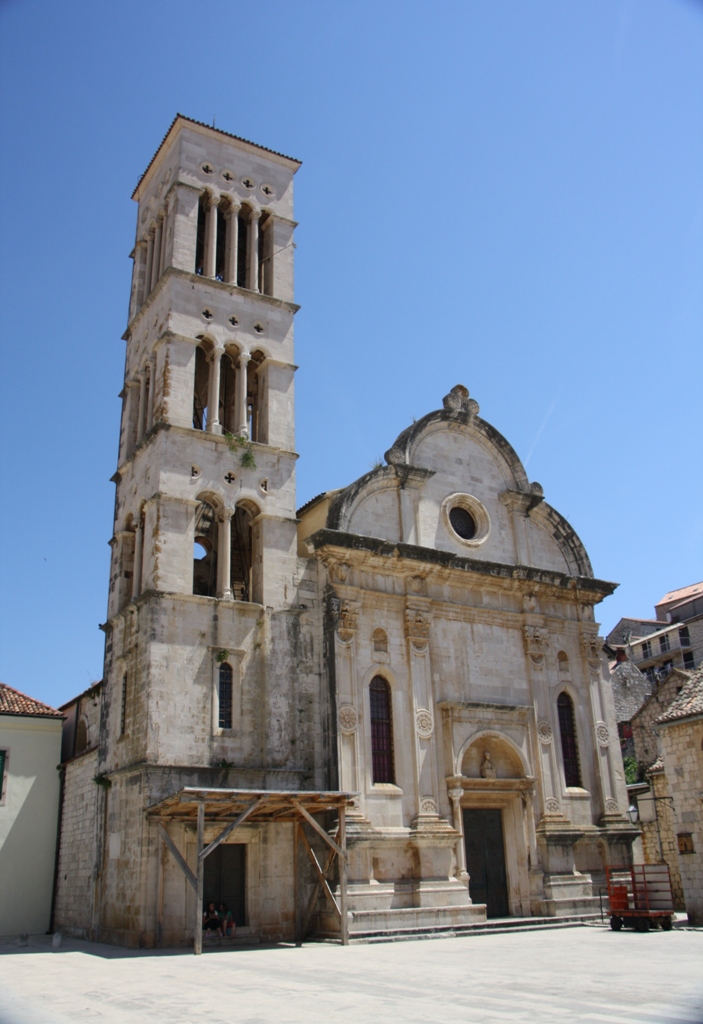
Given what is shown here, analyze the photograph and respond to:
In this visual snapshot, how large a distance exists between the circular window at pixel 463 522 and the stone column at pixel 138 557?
9631mm

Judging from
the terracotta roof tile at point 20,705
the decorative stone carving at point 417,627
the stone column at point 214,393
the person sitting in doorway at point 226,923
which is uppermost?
the stone column at point 214,393

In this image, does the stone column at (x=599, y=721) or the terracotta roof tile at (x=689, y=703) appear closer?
the terracotta roof tile at (x=689, y=703)

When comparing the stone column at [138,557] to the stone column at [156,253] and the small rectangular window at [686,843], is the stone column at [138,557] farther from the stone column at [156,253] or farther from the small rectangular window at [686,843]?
the small rectangular window at [686,843]

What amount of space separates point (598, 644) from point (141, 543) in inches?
591

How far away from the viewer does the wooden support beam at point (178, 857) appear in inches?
708

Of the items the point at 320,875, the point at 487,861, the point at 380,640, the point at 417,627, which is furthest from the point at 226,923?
the point at 417,627

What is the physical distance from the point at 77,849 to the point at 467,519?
15315 mm

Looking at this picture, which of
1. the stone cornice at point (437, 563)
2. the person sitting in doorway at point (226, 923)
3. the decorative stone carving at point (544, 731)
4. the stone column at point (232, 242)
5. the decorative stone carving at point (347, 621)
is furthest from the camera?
the stone column at point (232, 242)

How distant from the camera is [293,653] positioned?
2311 centimetres

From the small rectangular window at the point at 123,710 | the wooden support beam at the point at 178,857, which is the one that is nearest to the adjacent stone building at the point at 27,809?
the small rectangular window at the point at 123,710

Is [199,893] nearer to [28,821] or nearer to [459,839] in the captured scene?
[459,839]

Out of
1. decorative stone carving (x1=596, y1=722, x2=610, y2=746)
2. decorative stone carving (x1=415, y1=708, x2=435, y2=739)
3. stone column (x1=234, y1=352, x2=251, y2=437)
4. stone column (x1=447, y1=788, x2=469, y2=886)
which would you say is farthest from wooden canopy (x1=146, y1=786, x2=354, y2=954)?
decorative stone carving (x1=596, y1=722, x2=610, y2=746)

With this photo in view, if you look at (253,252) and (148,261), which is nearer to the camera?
(253,252)

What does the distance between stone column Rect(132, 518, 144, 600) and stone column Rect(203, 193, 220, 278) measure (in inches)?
314
